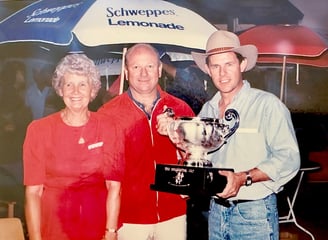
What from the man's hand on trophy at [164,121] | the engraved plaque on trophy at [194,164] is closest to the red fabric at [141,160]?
the man's hand on trophy at [164,121]

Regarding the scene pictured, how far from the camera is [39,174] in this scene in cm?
256

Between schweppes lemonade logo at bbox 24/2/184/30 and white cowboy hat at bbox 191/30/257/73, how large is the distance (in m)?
0.17

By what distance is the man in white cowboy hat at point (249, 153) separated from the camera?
252 cm

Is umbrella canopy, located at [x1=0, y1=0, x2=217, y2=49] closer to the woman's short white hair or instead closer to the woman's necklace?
the woman's short white hair

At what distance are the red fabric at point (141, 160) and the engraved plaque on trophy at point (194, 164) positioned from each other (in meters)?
0.13

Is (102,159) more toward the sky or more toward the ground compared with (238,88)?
more toward the ground

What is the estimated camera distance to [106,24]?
261 cm

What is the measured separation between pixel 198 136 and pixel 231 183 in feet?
0.90

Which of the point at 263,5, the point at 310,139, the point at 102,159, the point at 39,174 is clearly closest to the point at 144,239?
the point at 102,159

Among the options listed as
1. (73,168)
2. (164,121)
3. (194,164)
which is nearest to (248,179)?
(194,164)

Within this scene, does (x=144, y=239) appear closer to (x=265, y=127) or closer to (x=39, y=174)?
(x=39, y=174)

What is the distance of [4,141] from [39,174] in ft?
0.96

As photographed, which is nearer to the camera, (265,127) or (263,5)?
(265,127)

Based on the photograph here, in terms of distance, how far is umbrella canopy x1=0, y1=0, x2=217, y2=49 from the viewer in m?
2.58
